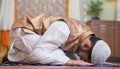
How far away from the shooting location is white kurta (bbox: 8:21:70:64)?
1782 millimetres

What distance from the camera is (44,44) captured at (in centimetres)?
179

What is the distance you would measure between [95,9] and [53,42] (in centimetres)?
404

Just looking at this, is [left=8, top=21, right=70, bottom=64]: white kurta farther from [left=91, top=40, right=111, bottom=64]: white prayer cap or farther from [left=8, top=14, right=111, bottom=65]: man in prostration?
[left=91, top=40, right=111, bottom=64]: white prayer cap

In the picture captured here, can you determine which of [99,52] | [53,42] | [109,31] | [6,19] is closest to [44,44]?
[53,42]

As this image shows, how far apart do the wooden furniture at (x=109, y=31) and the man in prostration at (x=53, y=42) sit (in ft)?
11.7

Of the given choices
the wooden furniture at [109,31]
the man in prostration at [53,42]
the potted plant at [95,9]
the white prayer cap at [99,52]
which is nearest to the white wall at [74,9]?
the wooden furniture at [109,31]

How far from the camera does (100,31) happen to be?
562 centimetres

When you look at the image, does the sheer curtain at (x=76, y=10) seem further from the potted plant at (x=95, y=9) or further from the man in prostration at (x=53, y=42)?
the man in prostration at (x=53, y=42)

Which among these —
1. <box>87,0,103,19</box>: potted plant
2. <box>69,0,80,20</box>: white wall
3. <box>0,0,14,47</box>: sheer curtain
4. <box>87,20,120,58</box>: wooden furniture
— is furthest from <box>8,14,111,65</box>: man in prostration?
<box>87,0,103,19</box>: potted plant

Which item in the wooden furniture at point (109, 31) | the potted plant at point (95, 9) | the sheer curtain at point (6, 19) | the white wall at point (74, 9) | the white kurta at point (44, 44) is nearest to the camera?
the white kurta at point (44, 44)

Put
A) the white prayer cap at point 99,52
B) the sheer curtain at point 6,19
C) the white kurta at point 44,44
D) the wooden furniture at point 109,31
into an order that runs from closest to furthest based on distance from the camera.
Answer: the white kurta at point 44,44 → the white prayer cap at point 99,52 → the sheer curtain at point 6,19 → the wooden furniture at point 109,31

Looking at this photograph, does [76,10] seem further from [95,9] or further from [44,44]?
[44,44]

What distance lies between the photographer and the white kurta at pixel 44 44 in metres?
1.78

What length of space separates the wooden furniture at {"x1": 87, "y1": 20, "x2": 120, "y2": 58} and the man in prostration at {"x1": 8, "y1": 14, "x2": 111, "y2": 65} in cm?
355
